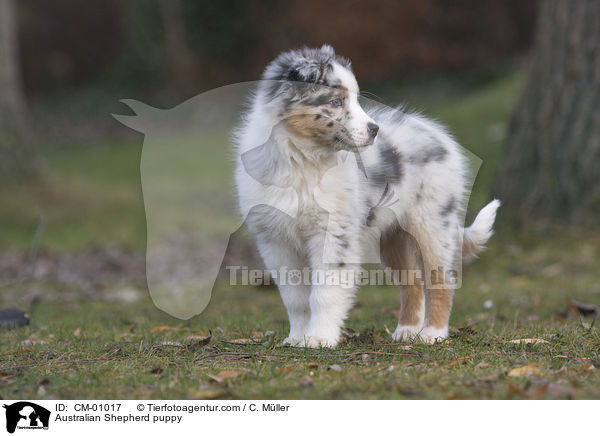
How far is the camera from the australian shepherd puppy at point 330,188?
457 centimetres

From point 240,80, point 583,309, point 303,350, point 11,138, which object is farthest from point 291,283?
point 240,80

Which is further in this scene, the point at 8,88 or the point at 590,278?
the point at 8,88

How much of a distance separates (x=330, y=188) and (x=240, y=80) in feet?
62.4

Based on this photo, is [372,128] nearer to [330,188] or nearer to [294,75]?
[330,188]

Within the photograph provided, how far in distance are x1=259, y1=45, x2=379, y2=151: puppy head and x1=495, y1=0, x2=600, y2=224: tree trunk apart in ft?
15.0

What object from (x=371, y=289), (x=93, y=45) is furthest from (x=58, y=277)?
(x=93, y=45)

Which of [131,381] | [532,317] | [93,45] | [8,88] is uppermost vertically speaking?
[93,45]

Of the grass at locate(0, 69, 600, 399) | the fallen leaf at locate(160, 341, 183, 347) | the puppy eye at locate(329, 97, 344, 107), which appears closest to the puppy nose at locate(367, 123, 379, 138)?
the puppy eye at locate(329, 97, 344, 107)

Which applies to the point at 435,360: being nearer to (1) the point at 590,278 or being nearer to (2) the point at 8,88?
(1) the point at 590,278

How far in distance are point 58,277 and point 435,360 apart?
6222 mm

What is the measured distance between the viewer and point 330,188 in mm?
4621

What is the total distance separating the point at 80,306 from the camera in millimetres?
7809

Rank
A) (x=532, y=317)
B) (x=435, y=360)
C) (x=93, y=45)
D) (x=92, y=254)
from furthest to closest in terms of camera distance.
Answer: (x=93, y=45), (x=92, y=254), (x=532, y=317), (x=435, y=360)
